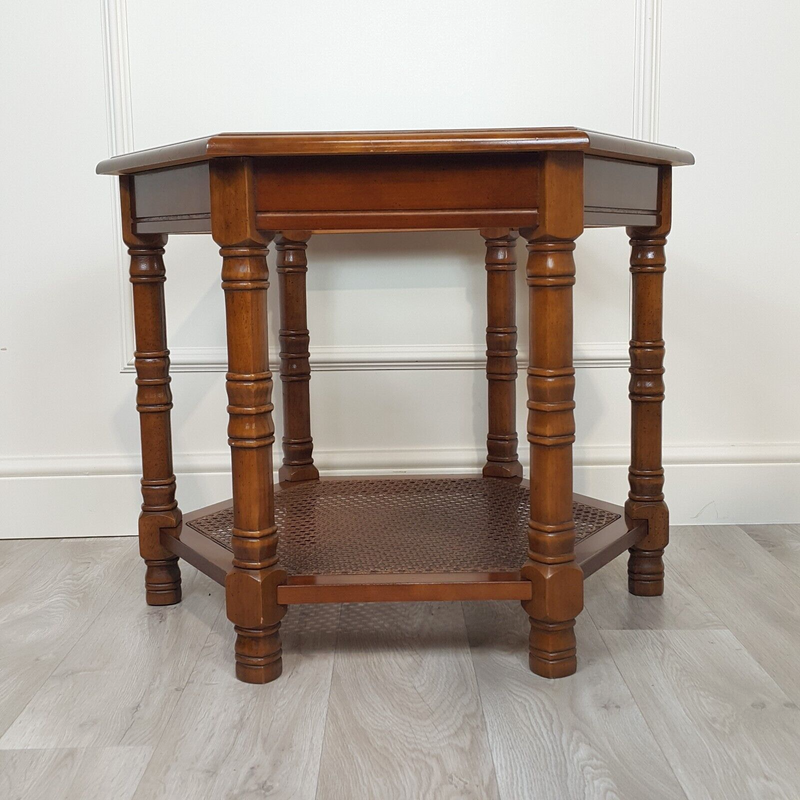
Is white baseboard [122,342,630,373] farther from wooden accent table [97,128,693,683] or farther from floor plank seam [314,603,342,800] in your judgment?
floor plank seam [314,603,342,800]

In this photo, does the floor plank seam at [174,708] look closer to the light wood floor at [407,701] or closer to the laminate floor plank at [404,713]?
the light wood floor at [407,701]

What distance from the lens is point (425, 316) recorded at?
193 cm

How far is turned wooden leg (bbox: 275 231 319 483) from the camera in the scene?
1.74 m

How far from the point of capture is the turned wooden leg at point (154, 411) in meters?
1.47

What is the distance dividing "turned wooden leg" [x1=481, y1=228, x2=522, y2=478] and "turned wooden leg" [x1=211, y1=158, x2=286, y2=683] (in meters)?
→ 0.64

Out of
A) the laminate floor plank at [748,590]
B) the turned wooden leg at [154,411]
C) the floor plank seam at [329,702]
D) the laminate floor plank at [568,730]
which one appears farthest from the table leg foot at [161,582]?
the laminate floor plank at [748,590]

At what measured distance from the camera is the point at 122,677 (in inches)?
50.0

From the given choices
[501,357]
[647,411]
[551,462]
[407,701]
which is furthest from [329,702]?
[501,357]

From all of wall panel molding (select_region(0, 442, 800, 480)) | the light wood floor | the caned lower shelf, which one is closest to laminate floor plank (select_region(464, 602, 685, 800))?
the light wood floor

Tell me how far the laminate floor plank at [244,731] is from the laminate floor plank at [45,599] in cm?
22

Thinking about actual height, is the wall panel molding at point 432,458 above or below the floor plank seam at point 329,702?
above

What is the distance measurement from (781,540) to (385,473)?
0.81 metres

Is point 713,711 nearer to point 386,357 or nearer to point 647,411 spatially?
point 647,411

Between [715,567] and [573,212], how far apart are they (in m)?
0.84
